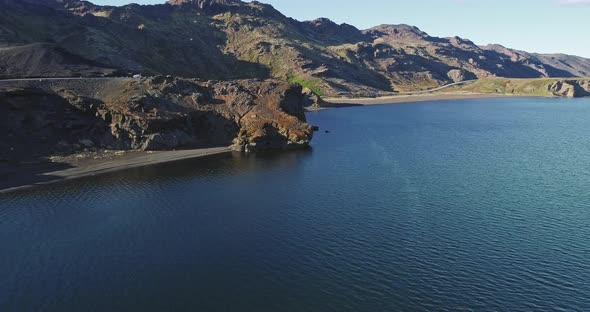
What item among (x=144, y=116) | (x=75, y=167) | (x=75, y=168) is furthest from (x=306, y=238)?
(x=144, y=116)

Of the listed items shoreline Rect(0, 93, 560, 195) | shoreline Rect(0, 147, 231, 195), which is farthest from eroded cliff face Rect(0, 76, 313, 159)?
shoreline Rect(0, 147, 231, 195)

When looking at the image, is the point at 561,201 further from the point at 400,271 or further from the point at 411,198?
the point at 400,271

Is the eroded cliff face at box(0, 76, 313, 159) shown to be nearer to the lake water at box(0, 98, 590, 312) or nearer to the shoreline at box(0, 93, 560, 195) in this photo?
the shoreline at box(0, 93, 560, 195)

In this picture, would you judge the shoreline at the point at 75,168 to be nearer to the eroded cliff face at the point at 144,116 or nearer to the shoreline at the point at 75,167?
the shoreline at the point at 75,167

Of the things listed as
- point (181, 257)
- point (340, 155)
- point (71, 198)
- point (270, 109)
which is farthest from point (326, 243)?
point (270, 109)

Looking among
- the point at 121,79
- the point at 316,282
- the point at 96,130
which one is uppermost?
the point at 121,79

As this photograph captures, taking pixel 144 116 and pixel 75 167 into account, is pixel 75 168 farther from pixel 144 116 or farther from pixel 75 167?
pixel 144 116
